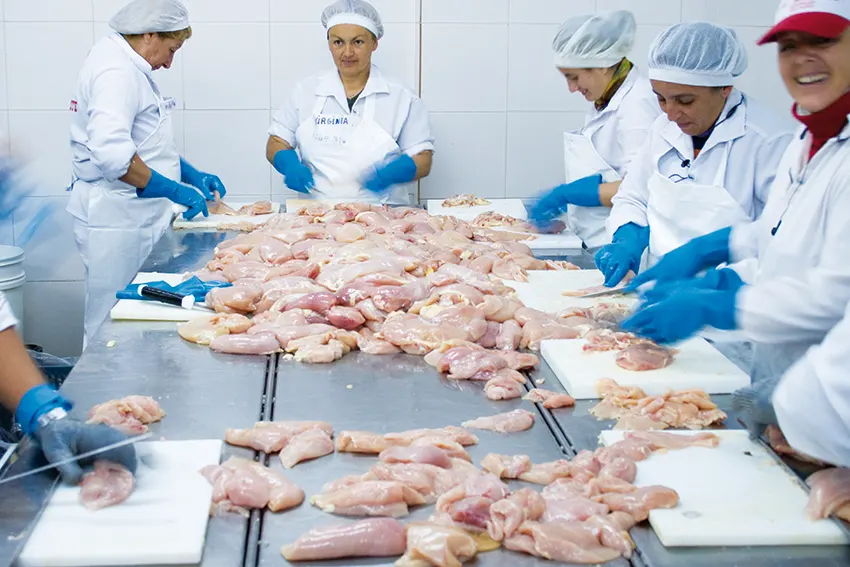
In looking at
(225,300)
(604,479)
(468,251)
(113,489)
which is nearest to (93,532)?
(113,489)

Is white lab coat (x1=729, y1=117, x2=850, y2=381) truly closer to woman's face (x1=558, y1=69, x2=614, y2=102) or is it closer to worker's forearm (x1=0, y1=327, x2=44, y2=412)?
worker's forearm (x1=0, y1=327, x2=44, y2=412)

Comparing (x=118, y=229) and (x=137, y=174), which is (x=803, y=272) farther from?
(x=118, y=229)

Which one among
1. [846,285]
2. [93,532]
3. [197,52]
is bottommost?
[93,532]

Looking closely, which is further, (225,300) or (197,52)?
(197,52)

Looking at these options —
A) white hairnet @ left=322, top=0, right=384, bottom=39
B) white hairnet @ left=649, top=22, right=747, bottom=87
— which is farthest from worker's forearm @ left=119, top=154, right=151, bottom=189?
white hairnet @ left=649, top=22, right=747, bottom=87

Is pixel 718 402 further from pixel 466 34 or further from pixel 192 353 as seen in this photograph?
pixel 466 34

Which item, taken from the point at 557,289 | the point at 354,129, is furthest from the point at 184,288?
the point at 354,129

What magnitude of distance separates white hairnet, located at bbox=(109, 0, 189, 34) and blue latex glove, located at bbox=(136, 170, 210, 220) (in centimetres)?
67

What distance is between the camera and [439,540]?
1.74 m

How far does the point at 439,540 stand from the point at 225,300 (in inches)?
64.3

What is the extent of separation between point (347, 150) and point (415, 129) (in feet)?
1.33

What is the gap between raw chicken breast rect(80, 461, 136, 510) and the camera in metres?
1.91

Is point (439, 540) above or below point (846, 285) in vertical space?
below

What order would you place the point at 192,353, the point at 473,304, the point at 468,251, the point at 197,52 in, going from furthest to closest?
the point at 197,52 → the point at 468,251 → the point at 473,304 → the point at 192,353
